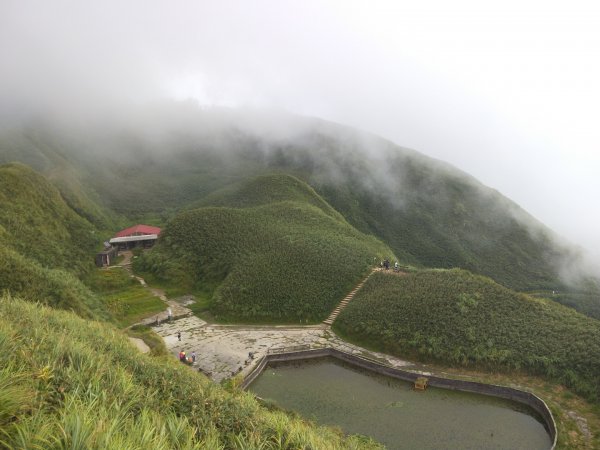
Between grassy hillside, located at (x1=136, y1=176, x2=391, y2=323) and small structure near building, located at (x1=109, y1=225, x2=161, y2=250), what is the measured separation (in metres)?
8.12

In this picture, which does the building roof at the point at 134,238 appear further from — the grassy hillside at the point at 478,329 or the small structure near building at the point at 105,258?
the grassy hillside at the point at 478,329

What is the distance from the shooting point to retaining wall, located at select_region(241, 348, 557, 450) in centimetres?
1909

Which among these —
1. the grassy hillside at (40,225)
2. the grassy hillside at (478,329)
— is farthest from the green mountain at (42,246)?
the grassy hillside at (478,329)

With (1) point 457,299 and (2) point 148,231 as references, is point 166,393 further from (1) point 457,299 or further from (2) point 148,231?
(2) point 148,231

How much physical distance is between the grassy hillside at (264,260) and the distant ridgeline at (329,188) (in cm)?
121

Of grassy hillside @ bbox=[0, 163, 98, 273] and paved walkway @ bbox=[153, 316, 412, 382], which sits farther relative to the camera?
grassy hillside @ bbox=[0, 163, 98, 273]

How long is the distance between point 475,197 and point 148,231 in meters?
63.8

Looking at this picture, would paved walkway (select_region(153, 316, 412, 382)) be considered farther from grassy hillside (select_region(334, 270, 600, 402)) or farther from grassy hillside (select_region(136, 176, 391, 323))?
grassy hillside (select_region(136, 176, 391, 323))

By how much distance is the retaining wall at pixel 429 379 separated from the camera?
19094mm

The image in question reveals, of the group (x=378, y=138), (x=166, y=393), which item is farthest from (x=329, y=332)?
(x=378, y=138)

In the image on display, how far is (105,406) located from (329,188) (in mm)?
78315

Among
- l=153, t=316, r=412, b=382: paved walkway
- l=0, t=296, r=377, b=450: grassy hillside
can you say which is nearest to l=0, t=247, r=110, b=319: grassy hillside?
l=153, t=316, r=412, b=382: paved walkway

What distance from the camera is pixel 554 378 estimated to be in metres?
20.9

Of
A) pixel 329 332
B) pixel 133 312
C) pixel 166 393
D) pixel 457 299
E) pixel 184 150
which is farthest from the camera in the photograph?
pixel 184 150
